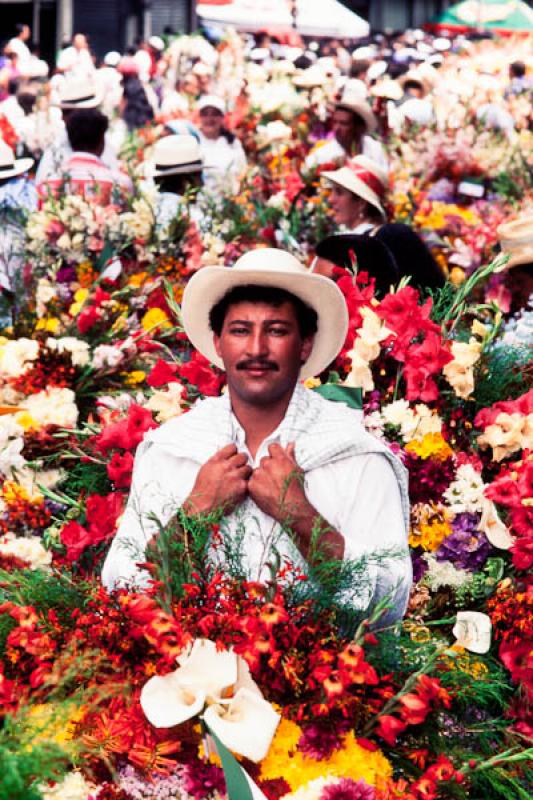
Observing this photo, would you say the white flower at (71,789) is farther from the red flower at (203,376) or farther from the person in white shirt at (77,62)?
the person in white shirt at (77,62)

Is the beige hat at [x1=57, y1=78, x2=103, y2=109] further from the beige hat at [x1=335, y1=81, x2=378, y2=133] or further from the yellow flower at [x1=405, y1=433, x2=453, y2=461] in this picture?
the yellow flower at [x1=405, y1=433, x2=453, y2=461]

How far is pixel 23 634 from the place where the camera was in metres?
2.86

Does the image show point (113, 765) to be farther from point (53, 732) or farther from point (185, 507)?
point (185, 507)

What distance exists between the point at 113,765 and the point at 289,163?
805 cm

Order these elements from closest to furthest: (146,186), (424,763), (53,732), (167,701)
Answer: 1. (53,732)
2. (167,701)
3. (424,763)
4. (146,186)

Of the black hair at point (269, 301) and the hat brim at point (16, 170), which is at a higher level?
the black hair at point (269, 301)

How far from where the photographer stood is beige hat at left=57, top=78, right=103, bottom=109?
1020cm

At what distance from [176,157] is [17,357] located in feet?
9.01

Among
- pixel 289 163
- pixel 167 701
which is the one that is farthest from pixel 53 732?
pixel 289 163

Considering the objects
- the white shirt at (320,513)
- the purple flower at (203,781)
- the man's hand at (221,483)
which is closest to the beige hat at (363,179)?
the white shirt at (320,513)

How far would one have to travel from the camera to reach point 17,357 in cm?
518

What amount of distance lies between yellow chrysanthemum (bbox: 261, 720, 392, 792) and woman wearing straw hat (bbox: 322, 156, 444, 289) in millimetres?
3268

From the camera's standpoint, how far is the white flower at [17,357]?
517 cm

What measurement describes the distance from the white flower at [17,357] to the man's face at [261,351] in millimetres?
2007
